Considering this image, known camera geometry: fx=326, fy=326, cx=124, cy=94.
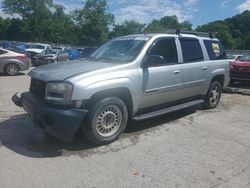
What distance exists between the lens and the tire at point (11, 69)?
617 inches

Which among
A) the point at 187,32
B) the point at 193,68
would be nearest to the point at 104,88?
the point at 193,68

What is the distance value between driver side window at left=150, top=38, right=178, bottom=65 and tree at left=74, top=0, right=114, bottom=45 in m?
72.0

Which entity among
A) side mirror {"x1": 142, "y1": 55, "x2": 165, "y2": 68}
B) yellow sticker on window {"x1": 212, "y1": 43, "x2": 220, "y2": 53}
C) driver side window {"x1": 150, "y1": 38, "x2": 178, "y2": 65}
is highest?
yellow sticker on window {"x1": 212, "y1": 43, "x2": 220, "y2": 53}

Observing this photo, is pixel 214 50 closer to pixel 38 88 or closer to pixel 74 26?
pixel 38 88

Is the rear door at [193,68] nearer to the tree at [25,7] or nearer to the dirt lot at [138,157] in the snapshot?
the dirt lot at [138,157]

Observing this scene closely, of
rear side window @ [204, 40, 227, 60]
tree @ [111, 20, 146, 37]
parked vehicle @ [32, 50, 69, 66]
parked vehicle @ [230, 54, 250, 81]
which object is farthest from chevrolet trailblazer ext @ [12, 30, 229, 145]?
tree @ [111, 20, 146, 37]

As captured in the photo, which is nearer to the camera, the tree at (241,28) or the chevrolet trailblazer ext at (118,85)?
the chevrolet trailblazer ext at (118,85)

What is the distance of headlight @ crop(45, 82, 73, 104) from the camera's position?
4891mm

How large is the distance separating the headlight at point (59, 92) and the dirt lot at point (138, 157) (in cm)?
84

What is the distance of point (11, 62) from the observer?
51.6 ft

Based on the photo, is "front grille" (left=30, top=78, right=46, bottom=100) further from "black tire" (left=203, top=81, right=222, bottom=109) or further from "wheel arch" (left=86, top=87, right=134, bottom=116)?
"black tire" (left=203, top=81, right=222, bottom=109)

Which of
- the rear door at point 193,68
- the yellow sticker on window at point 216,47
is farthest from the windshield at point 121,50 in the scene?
the yellow sticker on window at point 216,47

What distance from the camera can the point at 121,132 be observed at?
5.74m

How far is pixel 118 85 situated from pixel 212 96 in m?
3.78
